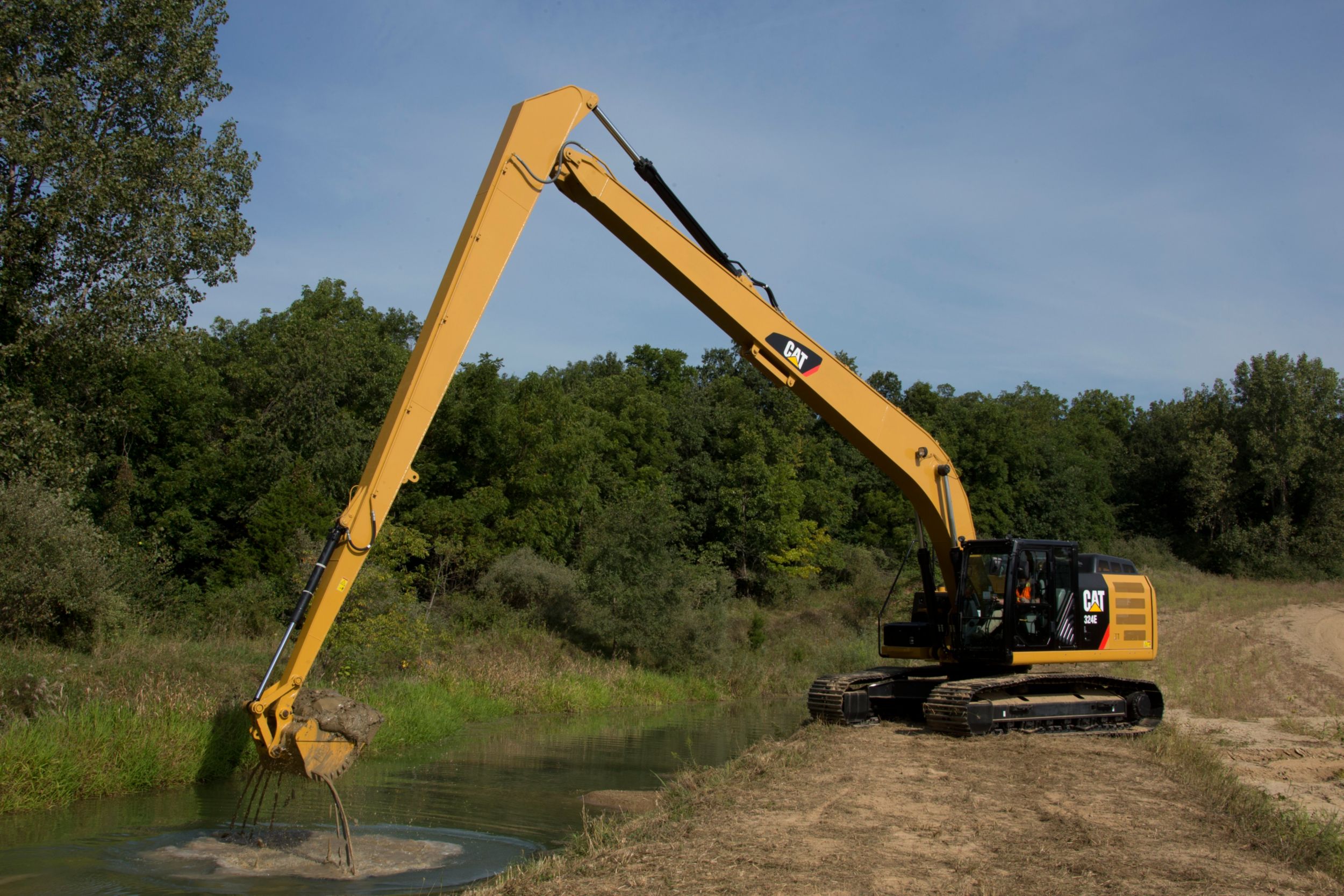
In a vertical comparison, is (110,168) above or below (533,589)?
above

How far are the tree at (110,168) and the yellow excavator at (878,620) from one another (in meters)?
10.7

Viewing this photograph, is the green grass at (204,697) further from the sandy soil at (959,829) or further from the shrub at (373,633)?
the sandy soil at (959,829)

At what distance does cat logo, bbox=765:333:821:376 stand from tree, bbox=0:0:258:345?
13.1 metres

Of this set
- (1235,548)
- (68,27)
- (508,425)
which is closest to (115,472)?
(508,425)

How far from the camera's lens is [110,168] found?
1803cm

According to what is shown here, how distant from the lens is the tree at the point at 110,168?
1755 cm

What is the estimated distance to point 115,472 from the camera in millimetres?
28750

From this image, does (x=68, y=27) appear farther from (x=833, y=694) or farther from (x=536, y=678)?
(x=833, y=694)

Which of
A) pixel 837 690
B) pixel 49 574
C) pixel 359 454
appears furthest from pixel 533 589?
pixel 837 690

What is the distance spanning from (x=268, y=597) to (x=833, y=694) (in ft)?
52.0

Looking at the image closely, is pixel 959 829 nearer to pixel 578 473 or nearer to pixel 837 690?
pixel 837 690

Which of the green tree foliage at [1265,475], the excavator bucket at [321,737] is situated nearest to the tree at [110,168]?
the excavator bucket at [321,737]

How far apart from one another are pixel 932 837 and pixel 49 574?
49.4 ft

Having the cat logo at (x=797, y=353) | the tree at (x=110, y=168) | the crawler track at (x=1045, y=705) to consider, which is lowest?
the crawler track at (x=1045, y=705)
